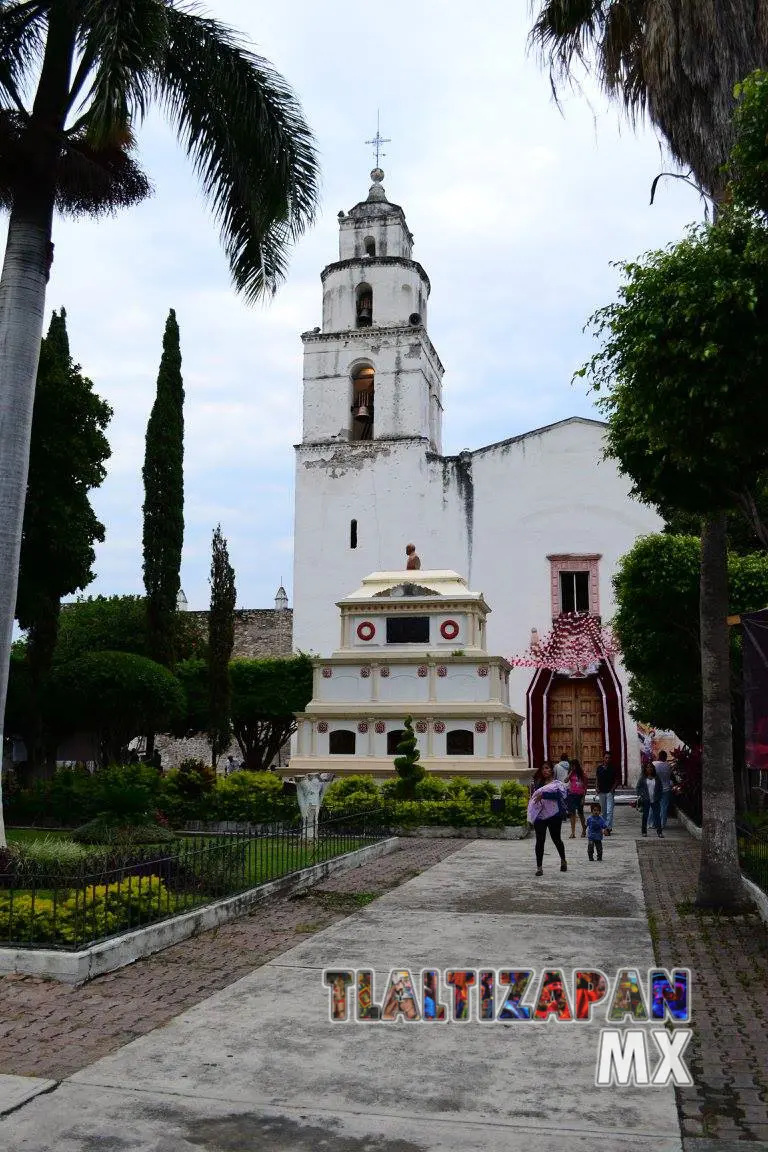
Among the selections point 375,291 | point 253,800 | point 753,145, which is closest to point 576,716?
point 253,800

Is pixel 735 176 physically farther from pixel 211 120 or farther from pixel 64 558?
pixel 64 558

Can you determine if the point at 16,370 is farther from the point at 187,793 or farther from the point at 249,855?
the point at 187,793

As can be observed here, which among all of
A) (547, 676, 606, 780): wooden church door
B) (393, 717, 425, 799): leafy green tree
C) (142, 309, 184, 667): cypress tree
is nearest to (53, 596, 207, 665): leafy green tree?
(142, 309, 184, 667): cypress tree

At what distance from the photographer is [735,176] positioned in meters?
7.73

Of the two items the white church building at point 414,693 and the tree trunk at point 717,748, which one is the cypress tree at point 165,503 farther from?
the tree trunk at point 717,748

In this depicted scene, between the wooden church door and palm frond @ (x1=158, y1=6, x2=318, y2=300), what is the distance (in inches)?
893

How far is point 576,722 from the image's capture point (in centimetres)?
3216

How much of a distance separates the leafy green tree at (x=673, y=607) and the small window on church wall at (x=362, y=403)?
19.7 metres

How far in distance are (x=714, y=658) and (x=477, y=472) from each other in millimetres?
25759

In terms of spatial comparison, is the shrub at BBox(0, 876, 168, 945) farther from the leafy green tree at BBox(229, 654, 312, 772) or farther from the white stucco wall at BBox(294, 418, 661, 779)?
the white stucco wall at BBox(294, 418, 661, 779)

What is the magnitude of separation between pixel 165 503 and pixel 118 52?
61.7 feet

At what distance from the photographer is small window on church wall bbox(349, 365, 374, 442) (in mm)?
37188

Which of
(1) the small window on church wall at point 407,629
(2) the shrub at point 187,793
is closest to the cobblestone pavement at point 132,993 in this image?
(2) the shrub at point 187,793

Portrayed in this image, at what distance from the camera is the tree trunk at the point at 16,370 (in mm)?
10805
